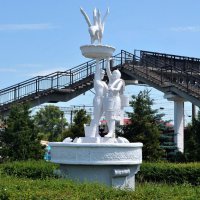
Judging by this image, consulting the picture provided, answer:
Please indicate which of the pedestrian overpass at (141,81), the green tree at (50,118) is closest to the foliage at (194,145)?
the pedestrian overpass at (141,81)

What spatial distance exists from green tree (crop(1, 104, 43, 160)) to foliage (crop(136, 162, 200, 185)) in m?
7.23

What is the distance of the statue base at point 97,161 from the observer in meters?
10.3

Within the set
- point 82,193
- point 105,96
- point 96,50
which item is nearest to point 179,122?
point 105,96

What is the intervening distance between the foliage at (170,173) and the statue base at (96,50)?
335cm

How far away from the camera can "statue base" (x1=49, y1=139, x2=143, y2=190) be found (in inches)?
407

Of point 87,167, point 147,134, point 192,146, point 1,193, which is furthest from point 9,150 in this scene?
point 1,193

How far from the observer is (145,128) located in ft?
63.0

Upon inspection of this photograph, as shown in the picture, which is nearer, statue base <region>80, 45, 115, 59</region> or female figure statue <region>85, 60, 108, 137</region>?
statue base <region>80, 45, 115, 59</region>

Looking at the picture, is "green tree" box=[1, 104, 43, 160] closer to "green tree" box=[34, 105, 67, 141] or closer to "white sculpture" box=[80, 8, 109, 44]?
"white sculpture" box=[80, 8, 109, 44]

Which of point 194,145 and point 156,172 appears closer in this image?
point 156,172

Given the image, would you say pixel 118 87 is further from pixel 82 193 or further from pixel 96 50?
pixel 82 193

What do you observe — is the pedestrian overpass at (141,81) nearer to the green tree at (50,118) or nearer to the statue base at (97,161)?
the statue base at (97,161)

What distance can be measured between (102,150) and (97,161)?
268 millimetres

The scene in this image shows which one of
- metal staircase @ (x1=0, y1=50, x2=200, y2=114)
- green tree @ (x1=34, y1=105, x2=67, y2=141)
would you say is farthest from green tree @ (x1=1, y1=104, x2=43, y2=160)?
green tree @ (x1=34, y1=105, x2=67, y2=141)
